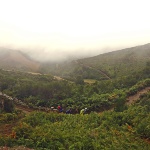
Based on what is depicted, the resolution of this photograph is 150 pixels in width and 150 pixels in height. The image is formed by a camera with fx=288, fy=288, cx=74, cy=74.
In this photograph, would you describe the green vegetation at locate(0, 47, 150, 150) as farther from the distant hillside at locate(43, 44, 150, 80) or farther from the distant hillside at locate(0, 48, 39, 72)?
the distant hillside at locate(0, 48, 39, 72)

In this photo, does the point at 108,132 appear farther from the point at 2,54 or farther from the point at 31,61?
the point at 2,54

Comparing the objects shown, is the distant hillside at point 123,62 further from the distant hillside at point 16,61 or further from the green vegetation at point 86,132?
the green vegetation at point 86,132

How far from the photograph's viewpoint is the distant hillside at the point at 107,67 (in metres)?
71.2

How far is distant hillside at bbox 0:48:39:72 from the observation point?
93.3 meters

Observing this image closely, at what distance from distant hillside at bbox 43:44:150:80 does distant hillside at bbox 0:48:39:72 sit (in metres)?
6.18

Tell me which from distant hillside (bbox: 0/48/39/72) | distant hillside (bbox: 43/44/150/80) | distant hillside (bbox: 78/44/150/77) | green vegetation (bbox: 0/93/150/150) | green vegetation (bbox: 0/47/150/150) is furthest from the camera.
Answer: distant hillside (bbox: 0/48/39/72)

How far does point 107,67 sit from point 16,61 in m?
38.3

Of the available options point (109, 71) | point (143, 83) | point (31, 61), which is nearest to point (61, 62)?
point (31, 61)

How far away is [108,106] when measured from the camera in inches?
1320

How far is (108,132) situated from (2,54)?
98338 millimetres

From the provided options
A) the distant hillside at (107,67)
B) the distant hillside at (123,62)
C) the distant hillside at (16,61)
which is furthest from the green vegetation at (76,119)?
the distant hillside at (16,61)

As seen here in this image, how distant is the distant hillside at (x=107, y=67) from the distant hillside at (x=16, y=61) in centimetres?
618

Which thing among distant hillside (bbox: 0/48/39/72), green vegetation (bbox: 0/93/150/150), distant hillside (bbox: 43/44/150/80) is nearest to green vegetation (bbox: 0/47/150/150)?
green vegetation (bbox: 0/93/150/150)

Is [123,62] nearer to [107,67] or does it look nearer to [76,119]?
[107,67]
